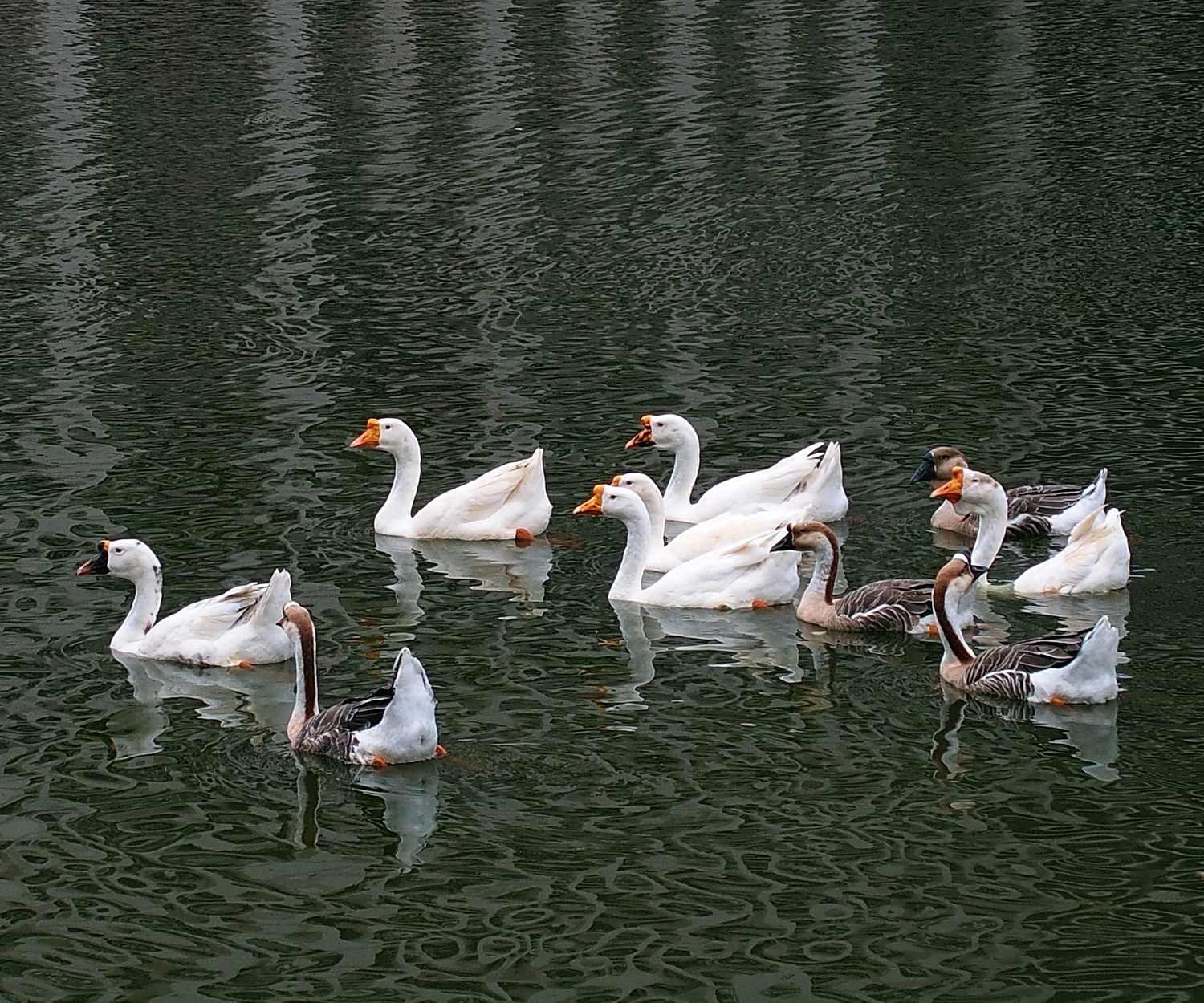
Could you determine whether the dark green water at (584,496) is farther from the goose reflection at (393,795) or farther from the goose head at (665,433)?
the goose head at (665,433)

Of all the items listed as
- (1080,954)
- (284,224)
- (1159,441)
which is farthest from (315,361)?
A: (1080,954)

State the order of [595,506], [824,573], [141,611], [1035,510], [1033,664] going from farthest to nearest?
1. [1035,510]
2. [595,506]
3. [824,573]
4. [141,611]
5. [1033,664]

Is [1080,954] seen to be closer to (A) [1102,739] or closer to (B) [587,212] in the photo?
(A) [1102,739]

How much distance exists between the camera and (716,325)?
23094 millimetres

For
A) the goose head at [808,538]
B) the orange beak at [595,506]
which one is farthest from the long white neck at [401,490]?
the goose head at [808,538]

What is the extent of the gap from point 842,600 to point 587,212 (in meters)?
15.9

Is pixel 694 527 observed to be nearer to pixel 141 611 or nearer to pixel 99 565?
pixel 141 611

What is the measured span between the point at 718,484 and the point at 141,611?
5380 mm

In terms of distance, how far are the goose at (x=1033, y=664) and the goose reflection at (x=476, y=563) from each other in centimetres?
343

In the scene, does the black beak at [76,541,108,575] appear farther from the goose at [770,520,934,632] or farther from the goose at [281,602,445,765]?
the goose at [770,520,934,632]

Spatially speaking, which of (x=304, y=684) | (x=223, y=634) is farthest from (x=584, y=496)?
(x=304, y=684)

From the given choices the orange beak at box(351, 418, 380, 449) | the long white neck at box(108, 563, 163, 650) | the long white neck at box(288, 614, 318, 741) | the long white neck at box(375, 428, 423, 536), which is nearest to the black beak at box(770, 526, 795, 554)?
the long white neck at box(375, 428, 423, 536)

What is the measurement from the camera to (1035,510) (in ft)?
52.9

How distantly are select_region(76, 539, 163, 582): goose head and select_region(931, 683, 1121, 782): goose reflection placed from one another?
5.55 m
